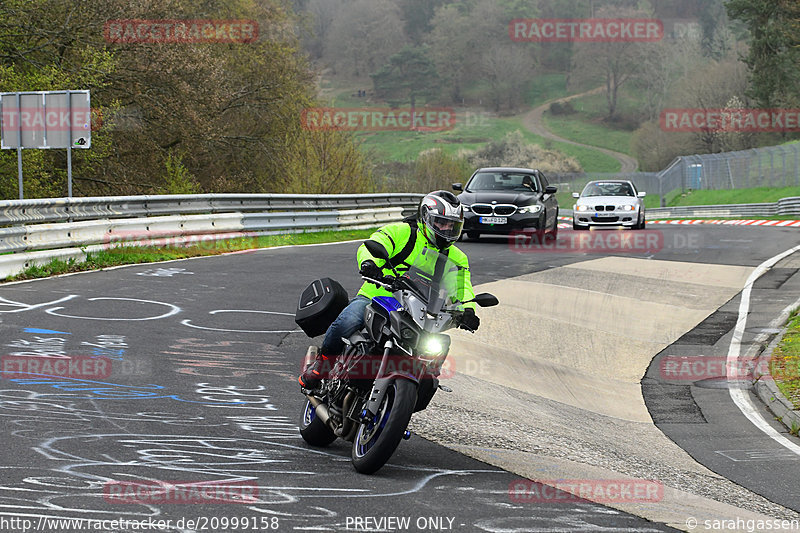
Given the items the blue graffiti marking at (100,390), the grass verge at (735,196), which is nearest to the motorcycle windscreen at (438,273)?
the blue graffiti marking at (100,390)

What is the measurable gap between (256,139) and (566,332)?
1014 inches

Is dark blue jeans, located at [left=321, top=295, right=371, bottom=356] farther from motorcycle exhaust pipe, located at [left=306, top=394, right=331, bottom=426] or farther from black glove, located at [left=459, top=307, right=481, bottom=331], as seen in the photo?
black glove, located at [left=459, top=307, right=481, bottom=331]

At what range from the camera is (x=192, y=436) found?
7.13 m

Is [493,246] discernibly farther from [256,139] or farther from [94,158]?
[256,139]

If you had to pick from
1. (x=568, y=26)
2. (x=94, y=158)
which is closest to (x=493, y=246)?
(x=94, y=158)

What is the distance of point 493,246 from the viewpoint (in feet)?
80.8

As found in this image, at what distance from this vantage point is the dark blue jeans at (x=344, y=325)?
682 cm

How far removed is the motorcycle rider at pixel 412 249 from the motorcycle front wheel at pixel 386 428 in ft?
2.31

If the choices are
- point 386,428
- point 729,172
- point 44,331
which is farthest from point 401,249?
point 729,172


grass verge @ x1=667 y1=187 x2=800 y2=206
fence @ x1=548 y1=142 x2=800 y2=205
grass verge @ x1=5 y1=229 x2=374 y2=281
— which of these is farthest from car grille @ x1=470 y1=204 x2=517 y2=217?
fence @ x1=548 y1=142 x2=800 y2=205

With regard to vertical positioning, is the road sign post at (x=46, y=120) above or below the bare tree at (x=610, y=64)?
below

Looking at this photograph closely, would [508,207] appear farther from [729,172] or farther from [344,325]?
[729,172]

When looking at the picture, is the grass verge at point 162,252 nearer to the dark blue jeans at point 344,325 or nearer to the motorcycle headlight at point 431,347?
the dark blue jeans at point 344,325

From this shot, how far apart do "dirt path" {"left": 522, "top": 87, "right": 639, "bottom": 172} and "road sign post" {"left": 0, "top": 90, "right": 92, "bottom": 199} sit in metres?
112
